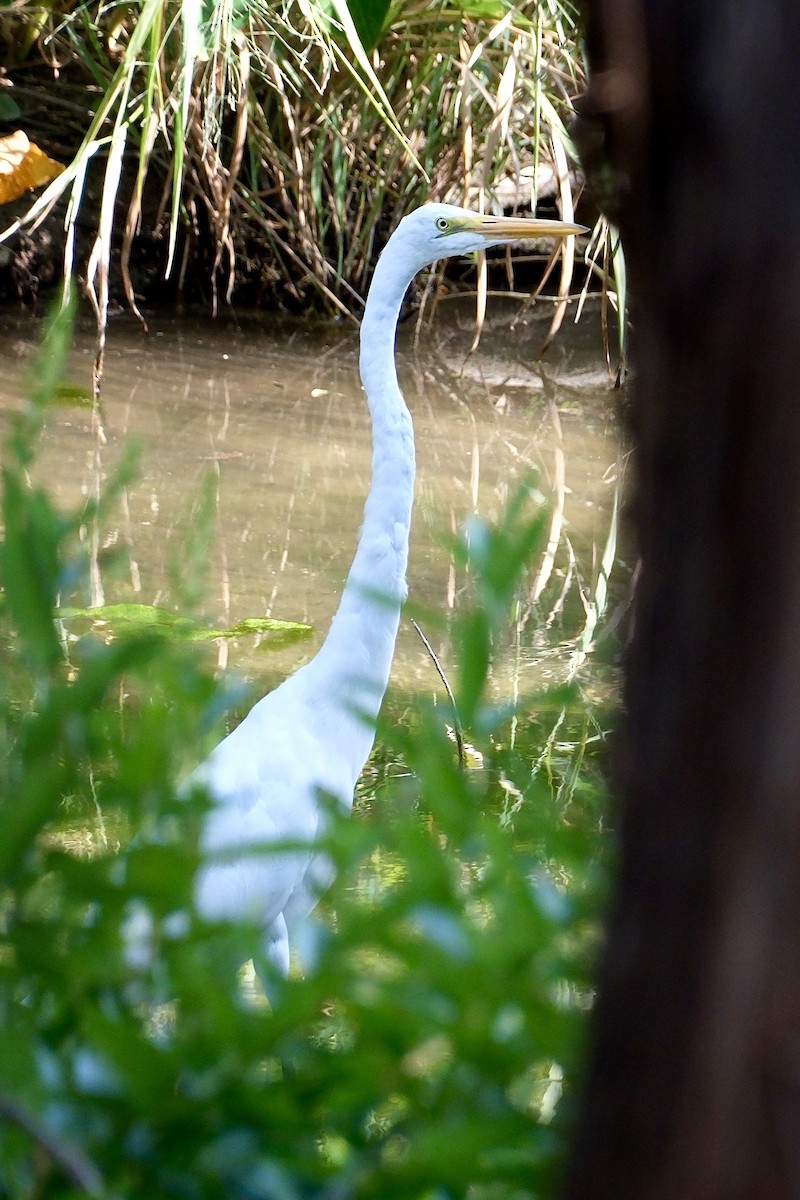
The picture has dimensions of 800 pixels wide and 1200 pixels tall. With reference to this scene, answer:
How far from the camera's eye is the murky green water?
3387mm

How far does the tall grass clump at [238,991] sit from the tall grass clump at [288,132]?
13.0 ft

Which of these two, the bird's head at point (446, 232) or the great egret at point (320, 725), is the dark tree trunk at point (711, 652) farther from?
the bird's head at point (446, 232)

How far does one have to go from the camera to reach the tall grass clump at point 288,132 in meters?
4.76

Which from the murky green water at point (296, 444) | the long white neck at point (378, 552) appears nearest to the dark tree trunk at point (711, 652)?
the long white neck at point (378, 552)

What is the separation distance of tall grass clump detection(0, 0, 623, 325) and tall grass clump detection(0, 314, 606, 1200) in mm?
3977

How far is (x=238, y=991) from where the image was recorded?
0.49m

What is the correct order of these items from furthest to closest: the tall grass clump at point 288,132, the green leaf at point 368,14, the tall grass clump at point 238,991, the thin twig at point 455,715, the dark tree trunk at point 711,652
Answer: the tall grass clump at point 288,132
the green leaf at point 368,14
the thin twig at point 455,715
the tall grass clump at point 238,991
the dark tree trunk at point 711,652

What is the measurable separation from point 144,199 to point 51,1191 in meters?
5.96

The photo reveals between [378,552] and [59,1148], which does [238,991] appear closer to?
[59,1148]

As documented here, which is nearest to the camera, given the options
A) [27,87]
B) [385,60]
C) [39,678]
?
[39,678]

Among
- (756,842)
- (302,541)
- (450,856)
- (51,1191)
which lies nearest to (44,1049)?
(51,1191)

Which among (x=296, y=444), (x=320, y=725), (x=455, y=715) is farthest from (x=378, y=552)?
(x=296, y=444)

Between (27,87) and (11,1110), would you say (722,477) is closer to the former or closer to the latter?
(11,1110)

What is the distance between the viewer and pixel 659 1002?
0.34 meters
